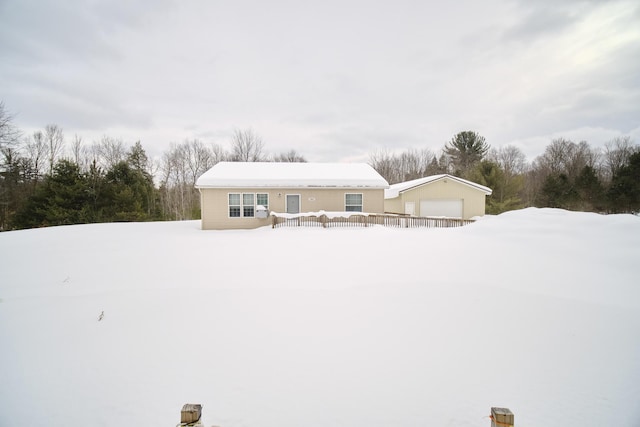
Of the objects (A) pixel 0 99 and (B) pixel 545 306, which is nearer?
(B) pixel 545 306

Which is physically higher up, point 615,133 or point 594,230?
point 615,133

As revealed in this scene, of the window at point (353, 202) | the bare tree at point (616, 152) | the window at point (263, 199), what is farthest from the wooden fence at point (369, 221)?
the bare tree at point (616, 152)

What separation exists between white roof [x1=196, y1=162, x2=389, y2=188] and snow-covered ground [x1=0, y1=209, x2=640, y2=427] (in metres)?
7.69

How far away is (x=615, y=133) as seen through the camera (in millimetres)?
33188

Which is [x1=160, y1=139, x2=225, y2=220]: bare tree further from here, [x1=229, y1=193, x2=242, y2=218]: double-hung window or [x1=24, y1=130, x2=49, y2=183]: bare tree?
[x1=229, y1=193, x2=242, y2=218]: double-hung window

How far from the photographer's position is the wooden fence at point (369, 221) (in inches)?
499

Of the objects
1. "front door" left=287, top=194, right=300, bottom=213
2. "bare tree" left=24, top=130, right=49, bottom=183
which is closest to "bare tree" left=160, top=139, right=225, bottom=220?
"bare tree" left=24, top=130, right=49, bottom=183

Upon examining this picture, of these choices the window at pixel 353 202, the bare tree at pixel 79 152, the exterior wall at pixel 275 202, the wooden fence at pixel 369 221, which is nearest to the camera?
the wooden fence at pixel 369 221

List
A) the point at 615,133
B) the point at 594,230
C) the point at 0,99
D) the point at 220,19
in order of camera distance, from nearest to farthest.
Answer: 1. the point at 594,230
2. the point at 220,19
3. the point at 0,99
4. the point at 615,133

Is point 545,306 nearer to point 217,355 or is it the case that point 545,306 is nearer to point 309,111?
point 217,355

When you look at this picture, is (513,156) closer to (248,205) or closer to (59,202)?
(248,205)

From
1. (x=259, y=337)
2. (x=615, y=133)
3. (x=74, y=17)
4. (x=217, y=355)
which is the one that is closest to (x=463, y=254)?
(x=259, y=337)

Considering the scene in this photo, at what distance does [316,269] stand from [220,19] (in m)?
15.1

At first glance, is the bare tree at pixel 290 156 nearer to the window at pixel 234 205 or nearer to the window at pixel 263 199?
the window at pixel 263 199
